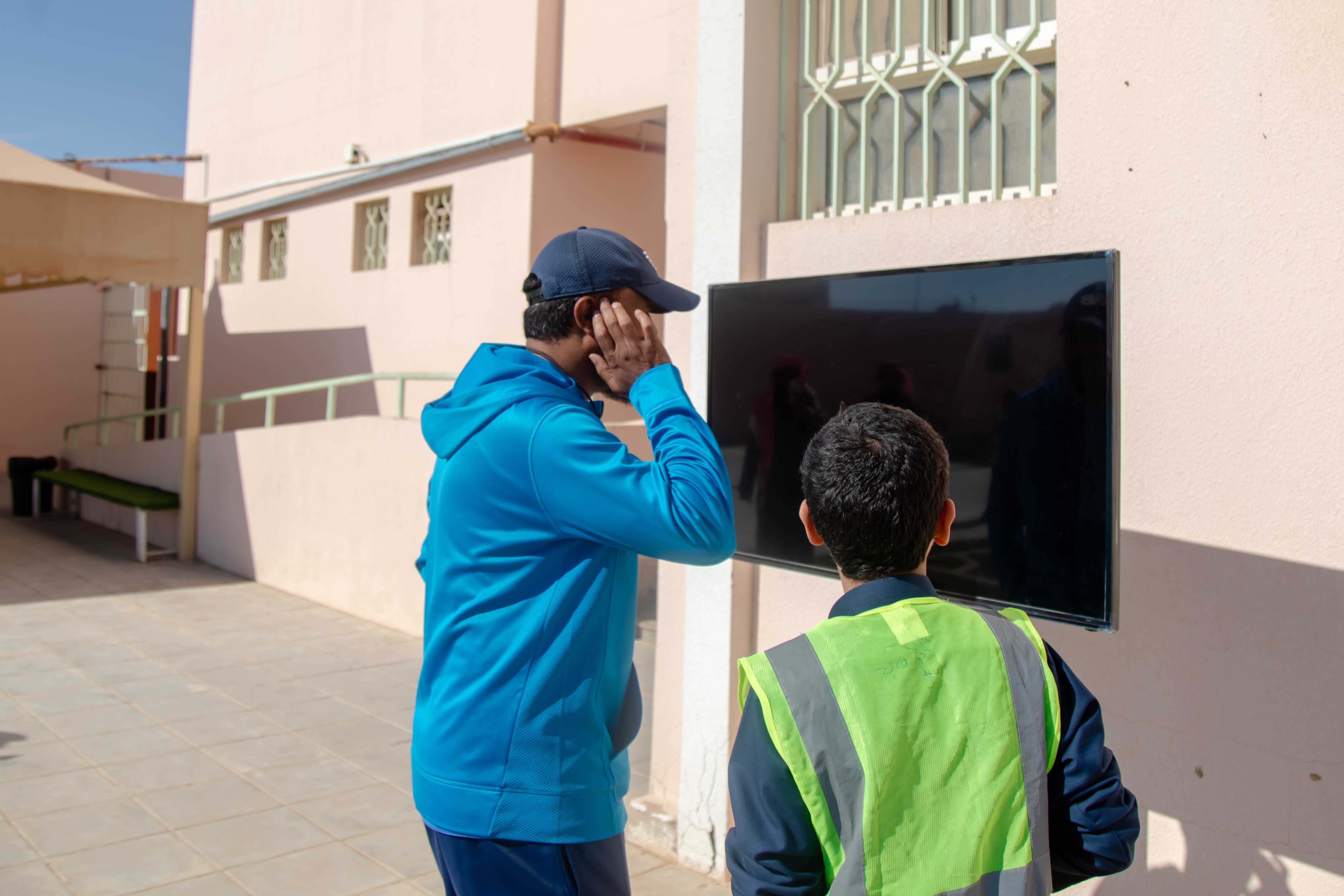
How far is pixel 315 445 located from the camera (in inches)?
354

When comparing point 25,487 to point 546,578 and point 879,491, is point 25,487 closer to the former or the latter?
point 546,578

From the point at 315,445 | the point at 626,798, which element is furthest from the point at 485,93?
the point at 626,798

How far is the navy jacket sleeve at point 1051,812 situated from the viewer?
4.21 ft

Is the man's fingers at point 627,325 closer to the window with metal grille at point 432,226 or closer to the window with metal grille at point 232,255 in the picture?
the window with metal grille at point 432,226

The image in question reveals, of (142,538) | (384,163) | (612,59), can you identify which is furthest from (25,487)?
(612,59)

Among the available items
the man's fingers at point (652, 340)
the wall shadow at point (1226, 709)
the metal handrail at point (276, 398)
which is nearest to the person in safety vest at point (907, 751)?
the man's fingers at point (652, 340)

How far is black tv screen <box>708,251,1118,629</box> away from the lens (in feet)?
7.69

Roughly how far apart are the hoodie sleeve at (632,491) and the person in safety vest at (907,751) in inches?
9.8

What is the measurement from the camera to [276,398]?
463 inches

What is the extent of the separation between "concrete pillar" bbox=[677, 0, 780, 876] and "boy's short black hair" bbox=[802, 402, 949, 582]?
197 cm

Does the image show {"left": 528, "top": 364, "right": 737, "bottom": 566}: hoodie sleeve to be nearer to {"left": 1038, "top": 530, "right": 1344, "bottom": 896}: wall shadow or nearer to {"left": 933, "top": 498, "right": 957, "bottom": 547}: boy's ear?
{"left": 933, "top": 498, "right": 957, "bottom": 547}: boy's ear

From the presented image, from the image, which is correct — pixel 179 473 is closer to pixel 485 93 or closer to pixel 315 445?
pixel 315 445

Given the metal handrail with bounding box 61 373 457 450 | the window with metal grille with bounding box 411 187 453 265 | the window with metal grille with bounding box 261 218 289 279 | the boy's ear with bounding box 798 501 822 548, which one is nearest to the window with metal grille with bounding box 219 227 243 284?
the window with metal grille with bounding box 261 218 289 279

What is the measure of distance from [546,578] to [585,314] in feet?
1.51
